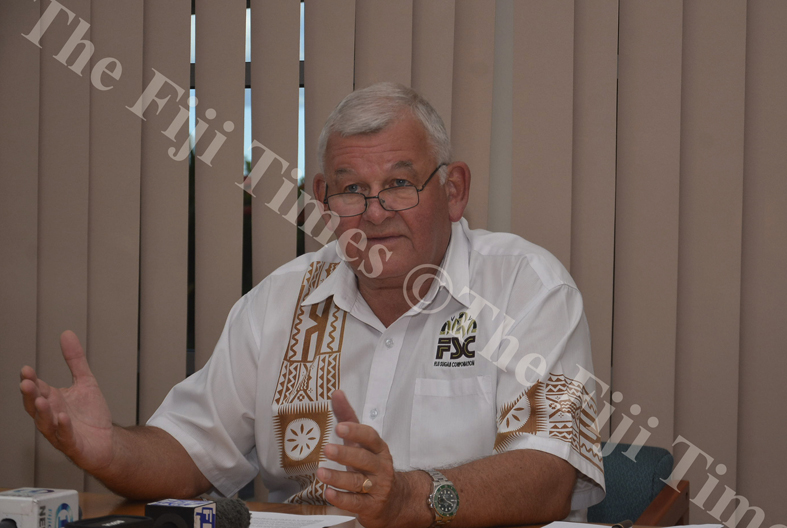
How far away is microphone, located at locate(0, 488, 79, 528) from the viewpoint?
3.10 ft

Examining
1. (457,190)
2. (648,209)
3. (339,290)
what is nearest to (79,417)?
(339,290)

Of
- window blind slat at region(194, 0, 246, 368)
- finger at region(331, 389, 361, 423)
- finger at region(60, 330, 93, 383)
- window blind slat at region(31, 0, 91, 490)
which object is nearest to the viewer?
finger at region(331, 389, 361, 423)

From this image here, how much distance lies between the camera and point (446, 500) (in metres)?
1.18

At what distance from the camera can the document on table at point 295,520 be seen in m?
1.11

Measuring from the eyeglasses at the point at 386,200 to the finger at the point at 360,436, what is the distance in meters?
0.79

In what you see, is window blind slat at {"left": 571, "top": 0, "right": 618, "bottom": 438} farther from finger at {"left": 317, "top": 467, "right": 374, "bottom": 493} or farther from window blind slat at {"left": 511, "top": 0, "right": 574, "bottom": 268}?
finger at {"left": 317, "top": 467, "right": 374, "bottom": 493}

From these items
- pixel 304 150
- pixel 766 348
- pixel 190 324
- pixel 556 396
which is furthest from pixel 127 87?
pixel 766 348

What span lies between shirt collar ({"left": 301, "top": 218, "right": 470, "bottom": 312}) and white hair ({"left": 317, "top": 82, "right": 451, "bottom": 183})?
0.58 ft

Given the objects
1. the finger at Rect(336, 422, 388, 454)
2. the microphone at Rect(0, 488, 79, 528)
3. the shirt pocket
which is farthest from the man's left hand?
the shirt pocket

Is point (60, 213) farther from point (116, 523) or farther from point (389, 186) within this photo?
point (116, 523)

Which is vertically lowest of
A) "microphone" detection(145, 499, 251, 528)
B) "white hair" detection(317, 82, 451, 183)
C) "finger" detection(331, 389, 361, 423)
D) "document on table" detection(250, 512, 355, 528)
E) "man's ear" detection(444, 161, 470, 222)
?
"document on table" detection(250, 512, 355, 528)

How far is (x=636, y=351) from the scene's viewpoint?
2.30m

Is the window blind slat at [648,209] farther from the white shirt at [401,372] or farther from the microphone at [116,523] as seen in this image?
the microphone at [116,523]

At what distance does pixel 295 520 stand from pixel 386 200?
0.85 metres
